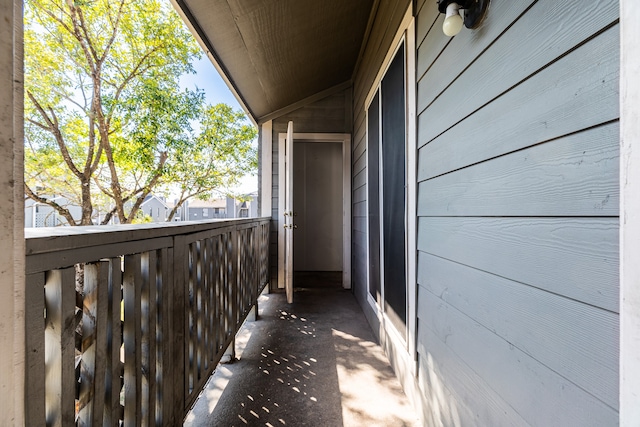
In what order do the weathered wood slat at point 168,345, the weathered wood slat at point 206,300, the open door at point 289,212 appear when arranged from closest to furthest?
the weathered wood slat at point 168,345 < the weathered wood slat at point 206,300 < the open door at point 289,212

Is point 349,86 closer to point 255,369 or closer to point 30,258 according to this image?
point 255,369

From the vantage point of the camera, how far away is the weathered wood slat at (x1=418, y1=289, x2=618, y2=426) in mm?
583

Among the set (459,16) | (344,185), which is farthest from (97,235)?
(344,185)

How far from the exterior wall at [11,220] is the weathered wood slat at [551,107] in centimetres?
107

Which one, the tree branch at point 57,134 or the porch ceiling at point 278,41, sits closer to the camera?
the porch ceiling at point 278,41

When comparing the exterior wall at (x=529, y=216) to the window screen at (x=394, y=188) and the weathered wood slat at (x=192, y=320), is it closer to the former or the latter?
the window screen at (x=394, y=188)

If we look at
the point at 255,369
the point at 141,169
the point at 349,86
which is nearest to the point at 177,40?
the point at 141,169

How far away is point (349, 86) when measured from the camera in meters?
3.78

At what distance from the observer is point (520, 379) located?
0.75 m

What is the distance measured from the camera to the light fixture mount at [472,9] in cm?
90

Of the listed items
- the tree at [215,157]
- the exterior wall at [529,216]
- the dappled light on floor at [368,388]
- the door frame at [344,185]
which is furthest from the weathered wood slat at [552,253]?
the tree at [215,157]

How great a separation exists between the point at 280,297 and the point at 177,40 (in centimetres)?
559

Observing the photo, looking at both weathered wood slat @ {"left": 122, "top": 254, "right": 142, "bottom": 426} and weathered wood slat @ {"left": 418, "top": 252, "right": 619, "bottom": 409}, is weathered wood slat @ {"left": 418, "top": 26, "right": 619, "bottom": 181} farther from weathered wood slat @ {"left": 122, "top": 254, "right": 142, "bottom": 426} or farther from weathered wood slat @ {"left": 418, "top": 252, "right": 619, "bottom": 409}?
weathered wood slat @ {"left": 122, "top": 254, "right": 142, "bottom": 426}

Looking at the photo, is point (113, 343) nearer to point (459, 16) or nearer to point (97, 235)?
point (97, 235)
